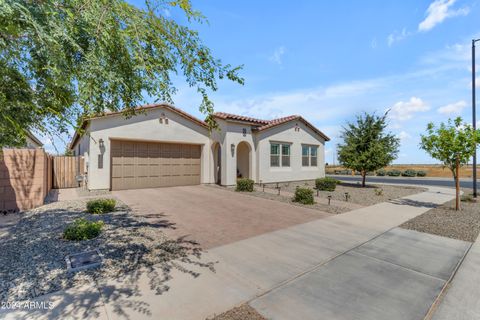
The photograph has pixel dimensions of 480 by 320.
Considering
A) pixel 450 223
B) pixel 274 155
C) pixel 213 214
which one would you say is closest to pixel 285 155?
pixel 274 155

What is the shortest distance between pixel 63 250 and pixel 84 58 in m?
3.84

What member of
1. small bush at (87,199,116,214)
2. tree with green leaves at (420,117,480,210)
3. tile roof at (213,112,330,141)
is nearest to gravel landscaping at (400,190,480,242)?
tree with green leaves at (420,117,480,210)

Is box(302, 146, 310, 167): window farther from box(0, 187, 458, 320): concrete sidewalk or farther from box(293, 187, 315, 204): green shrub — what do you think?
box(0, 187, 458, 320): concrete sidewalk

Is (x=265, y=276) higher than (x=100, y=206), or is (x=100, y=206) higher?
(x=100, y=206)

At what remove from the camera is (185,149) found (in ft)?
48.2

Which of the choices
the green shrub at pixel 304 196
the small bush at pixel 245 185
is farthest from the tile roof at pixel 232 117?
the green shrub at pixel 304 196

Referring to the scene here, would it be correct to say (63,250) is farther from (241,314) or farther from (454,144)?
(454,144)

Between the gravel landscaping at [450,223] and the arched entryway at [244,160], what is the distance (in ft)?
31.8

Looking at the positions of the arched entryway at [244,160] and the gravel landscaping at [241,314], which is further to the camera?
the arched entryway at [244,160]

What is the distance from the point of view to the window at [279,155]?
1628 cm

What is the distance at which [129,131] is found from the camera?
12250 millimetres

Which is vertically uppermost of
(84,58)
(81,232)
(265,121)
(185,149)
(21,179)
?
(265,121)

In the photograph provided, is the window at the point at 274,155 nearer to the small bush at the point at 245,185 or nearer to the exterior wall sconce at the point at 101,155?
the small bush at the point at 245,185

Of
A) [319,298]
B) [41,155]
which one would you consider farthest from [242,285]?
[41,155]
